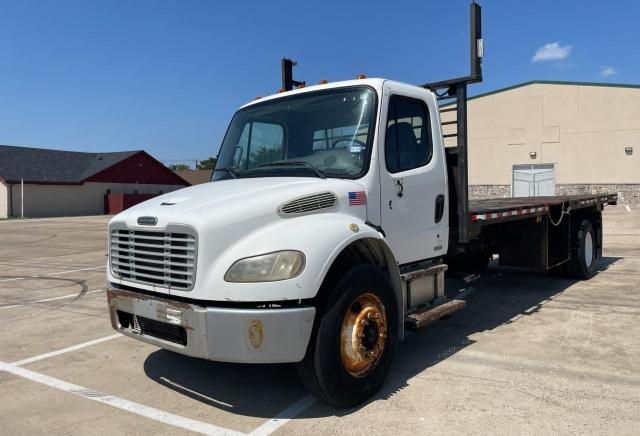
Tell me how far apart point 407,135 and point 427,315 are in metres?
1.61

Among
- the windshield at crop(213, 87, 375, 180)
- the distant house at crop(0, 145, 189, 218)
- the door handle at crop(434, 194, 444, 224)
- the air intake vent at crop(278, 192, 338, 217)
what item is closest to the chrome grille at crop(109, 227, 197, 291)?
the air intake vent at crop(278, 192, 338, 217)

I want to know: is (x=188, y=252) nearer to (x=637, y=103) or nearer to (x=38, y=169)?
(x=637, y=103)

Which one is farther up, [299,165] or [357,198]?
[299,165]

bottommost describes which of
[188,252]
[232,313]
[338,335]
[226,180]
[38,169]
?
[338,335]

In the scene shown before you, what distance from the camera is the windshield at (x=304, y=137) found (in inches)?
167

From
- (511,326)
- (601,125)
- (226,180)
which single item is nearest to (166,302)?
(226,180)

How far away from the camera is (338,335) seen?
353 centimetres

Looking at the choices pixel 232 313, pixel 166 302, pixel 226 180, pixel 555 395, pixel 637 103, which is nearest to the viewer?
pixel 232 313

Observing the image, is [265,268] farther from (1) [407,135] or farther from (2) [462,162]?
(2) [462,162]

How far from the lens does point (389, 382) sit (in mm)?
4266

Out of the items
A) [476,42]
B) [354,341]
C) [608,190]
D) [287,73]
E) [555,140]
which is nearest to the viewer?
[354,341]

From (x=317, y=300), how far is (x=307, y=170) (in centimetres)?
119

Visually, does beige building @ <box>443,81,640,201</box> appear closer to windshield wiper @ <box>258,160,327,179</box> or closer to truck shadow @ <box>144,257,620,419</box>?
truck shadow @ <box>144,257,620,419</box>

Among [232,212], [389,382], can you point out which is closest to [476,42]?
[232,212]
